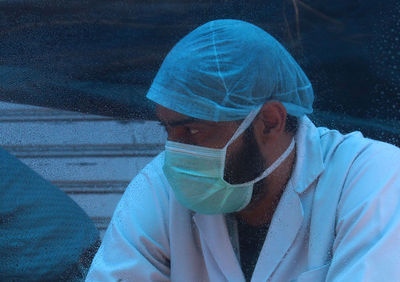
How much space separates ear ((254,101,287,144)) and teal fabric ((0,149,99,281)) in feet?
3.75

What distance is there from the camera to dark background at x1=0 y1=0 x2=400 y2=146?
206 cm

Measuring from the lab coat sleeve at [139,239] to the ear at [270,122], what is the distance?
33cm

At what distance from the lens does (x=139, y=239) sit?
1646 mm

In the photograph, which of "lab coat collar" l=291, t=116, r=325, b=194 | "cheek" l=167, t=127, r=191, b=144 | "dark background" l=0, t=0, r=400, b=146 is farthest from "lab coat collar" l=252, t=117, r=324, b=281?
"dark background" l=0, t=0, r=400, b=146

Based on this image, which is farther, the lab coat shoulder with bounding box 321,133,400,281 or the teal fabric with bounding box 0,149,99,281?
the teal fabric with bounding box 0,149,99,281

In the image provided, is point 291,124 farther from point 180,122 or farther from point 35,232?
point 35,232

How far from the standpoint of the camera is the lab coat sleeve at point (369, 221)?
133 cm

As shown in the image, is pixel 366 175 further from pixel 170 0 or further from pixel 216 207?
pixel 170 0

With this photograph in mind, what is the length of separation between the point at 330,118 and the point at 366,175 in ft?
2.25

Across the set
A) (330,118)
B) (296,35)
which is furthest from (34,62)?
(330,118)

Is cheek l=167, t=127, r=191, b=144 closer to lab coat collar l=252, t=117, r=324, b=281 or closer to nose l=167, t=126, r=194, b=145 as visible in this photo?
nose l=167, t=126, r=194, b=145

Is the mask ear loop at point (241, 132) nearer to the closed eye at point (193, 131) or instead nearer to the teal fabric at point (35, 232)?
the closed eye at point (193, 131)

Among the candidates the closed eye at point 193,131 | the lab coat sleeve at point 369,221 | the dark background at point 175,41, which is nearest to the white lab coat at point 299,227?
the lab coat sleeve at point 369,221

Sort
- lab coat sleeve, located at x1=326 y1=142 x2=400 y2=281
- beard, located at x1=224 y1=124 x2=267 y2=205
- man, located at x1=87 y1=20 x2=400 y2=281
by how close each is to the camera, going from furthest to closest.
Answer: beard, located at x1=224 y1=124 x2=267 y2=205 → man, located at x1=87 y1=20 x2=400 y2=281 → lab coat sleeve, located at x1=326 y1=142 x2=400 y2=281
